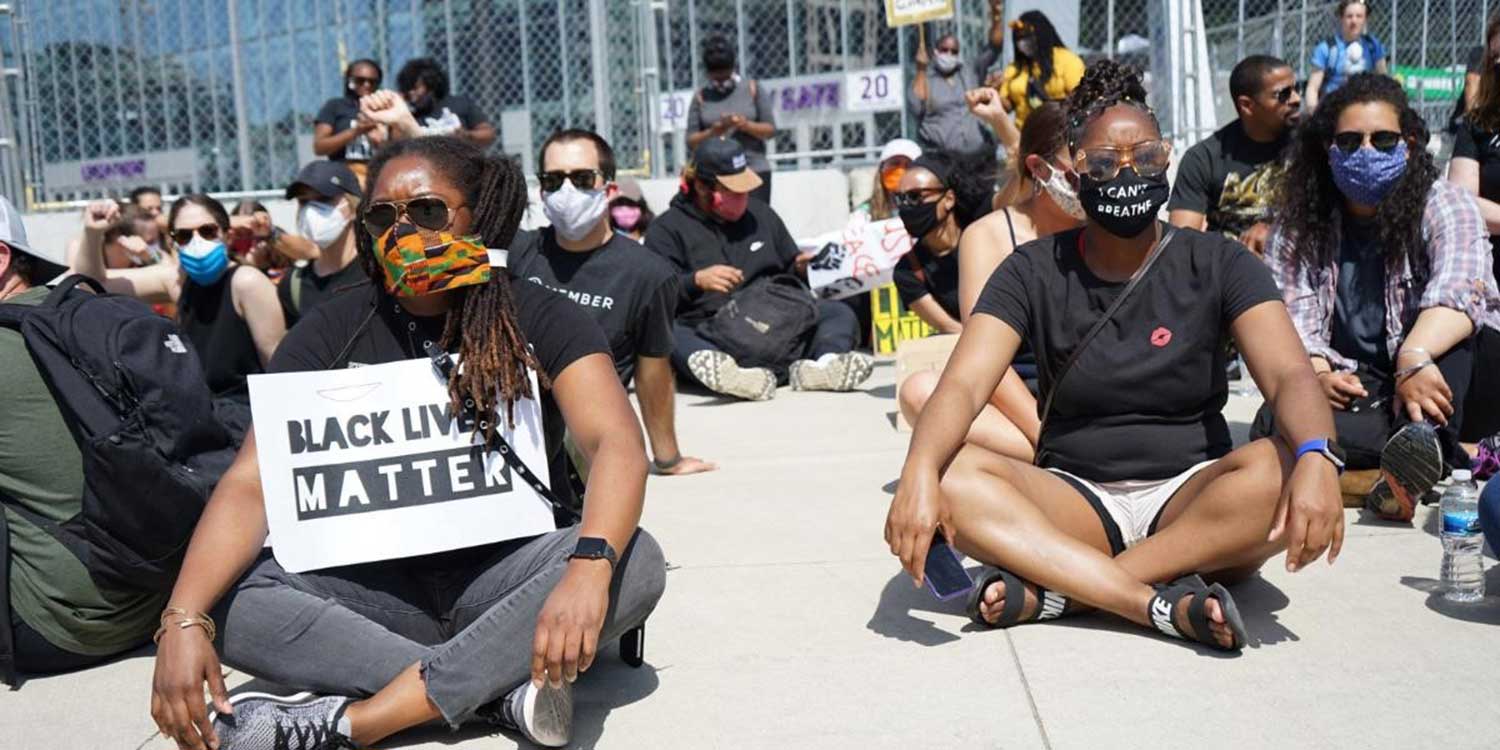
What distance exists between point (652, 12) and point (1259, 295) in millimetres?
7949

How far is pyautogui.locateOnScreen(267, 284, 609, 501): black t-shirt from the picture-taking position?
3398 mm

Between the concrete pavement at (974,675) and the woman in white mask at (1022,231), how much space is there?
1.83 ft

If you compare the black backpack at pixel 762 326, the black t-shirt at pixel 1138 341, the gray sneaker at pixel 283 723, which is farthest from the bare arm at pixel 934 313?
the gray sneaker at pixel 283 723

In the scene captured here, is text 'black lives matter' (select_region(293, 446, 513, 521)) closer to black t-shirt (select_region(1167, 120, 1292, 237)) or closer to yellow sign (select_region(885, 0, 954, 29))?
black t-shirt (select_region(1167, 120, 1292, 237))

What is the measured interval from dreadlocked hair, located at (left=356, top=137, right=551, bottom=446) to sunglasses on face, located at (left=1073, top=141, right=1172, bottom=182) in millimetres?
1430

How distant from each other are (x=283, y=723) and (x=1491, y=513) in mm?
2890

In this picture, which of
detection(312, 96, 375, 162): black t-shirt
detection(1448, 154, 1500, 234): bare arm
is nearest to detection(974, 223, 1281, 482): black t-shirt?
detection(1448, 154, 1500, 234): bare arm

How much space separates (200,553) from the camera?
10.4 feet

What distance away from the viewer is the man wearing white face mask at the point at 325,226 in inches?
251

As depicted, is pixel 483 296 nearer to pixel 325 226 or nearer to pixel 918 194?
pixel 325 226

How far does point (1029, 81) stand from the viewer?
31.4 feet

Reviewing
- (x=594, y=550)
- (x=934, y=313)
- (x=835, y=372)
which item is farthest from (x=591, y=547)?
(x=835, y=372)

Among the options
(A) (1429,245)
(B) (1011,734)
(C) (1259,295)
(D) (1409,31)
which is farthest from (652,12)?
(B) (1011,734)

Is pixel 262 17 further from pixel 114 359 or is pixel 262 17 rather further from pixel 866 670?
pixel 866 670
